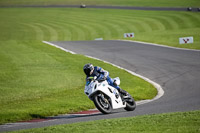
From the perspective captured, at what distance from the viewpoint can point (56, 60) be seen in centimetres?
2731

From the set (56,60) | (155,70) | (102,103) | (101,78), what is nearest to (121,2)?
(56,60)

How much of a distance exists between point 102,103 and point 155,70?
10.8m

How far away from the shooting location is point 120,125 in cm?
1103

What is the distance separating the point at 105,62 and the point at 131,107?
12.8 metres

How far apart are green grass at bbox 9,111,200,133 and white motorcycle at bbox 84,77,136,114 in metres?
2.13

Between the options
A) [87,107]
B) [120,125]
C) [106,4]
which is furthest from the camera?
[106,4]

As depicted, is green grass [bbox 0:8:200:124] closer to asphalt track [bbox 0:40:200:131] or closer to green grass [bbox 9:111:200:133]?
asphalt track [bbox 0:40:200:131]

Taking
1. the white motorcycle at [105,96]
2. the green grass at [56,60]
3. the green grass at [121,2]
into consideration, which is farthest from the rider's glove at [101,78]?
the green grass at [121,2]

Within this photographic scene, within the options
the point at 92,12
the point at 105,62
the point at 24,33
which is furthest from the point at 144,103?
the point at 92,12

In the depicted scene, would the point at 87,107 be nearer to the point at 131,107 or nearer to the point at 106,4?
the point at 131,107

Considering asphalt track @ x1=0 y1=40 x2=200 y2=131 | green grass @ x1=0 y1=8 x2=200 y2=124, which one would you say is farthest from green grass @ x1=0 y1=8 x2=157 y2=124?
asphalt track @ x1=0 y1=40 x2=200 y2=131

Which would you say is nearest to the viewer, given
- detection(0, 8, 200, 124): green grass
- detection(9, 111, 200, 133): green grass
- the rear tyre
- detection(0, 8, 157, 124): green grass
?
detection(9, 111, 200, 133): green grass

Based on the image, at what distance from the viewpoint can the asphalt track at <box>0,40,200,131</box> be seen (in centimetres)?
1391

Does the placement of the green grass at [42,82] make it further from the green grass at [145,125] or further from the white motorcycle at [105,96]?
the green grass at [145,125]
